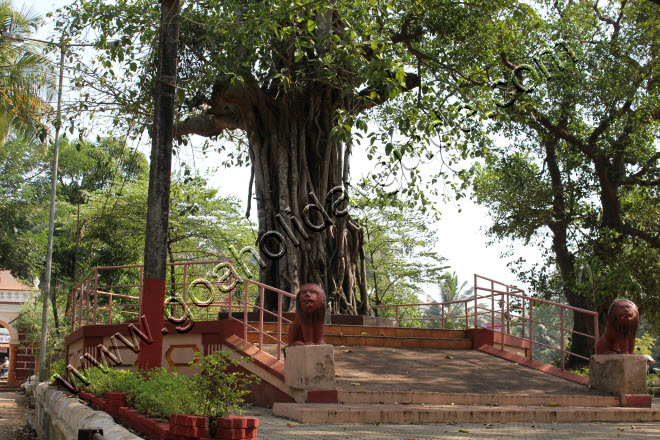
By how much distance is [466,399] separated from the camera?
8.09 m

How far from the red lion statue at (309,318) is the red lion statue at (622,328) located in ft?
14.3

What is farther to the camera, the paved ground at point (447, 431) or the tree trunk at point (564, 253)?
the tree trunk at point (564, 253)

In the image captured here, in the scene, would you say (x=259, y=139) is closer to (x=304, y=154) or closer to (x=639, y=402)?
(x=304, y=154)

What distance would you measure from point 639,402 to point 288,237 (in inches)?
262

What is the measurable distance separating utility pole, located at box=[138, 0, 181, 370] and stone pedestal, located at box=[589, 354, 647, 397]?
20.0ft

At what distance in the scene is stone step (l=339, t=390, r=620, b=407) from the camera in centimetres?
768

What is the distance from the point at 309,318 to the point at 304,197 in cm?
589

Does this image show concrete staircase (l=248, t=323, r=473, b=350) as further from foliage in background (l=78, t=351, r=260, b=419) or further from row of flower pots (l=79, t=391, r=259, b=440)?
row of flower pots (l=79, t=391, r=259, b=440)

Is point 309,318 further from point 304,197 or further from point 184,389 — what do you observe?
point 304,197

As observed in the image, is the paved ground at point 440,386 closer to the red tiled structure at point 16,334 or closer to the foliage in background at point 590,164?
the foliage in background at point 590,164

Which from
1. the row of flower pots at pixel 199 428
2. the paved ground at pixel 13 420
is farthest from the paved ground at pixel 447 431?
the paved ground at pixel 13 420

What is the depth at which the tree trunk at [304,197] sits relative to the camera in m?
13.1

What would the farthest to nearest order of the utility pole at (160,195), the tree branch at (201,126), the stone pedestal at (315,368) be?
the tree branch at (201,126) → the stone pedestal at (315,368) → the utility pole at (160,195)

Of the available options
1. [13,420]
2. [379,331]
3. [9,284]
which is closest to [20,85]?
[13,420]
